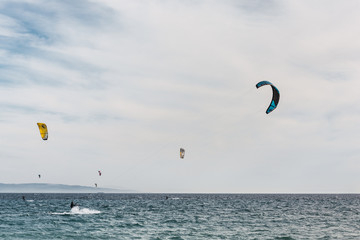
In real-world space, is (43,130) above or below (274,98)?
below

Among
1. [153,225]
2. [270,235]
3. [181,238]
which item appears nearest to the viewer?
[181,238]

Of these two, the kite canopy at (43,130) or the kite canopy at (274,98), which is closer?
the kite canopy at (274,98)

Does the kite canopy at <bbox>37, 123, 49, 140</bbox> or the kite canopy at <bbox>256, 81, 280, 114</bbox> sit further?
the kite canopy at <bbox>37, 123, 49, 140</bbox>

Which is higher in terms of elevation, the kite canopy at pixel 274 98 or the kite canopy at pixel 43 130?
the kite canopy at pixel 274 98

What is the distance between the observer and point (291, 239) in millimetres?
31406

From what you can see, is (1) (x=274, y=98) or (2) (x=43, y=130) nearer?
(1) (x=274, y=98)

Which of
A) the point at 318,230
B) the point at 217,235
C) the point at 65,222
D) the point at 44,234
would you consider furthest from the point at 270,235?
the point at 65,222

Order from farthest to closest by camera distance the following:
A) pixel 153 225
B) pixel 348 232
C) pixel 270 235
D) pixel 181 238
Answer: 1. pixel 153 225
2. pixel 348 232
3. pixel 270 235
4. pixel 181 238

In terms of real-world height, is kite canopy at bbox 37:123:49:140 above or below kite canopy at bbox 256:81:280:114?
below

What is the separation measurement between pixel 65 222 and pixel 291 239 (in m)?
22.6

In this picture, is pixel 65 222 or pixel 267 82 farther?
pixel 65 222

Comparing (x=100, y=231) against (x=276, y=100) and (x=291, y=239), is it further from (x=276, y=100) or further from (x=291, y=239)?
(x=276, y=100)

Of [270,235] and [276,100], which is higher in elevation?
[276,100]

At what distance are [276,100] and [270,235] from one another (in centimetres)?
1082
